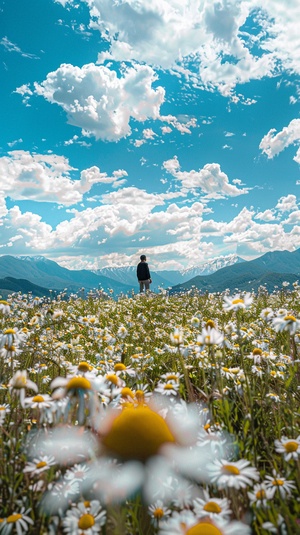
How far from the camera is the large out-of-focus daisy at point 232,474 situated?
1729 mm

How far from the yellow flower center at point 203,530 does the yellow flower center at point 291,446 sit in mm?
893

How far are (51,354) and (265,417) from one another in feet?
12.6

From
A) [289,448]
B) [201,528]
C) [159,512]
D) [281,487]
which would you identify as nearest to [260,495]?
[281,487]

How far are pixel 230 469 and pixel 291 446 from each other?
48 centimetres

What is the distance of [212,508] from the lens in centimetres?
162

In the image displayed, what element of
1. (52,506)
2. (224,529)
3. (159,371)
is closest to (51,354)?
(159,371)

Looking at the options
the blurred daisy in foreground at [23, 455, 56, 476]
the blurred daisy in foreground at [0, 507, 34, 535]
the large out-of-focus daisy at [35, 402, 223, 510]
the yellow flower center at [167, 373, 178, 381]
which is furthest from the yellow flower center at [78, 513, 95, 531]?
the yellow flower center at [167, 373, 178, 381]

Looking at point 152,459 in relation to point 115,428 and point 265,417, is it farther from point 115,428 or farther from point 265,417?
point 265,417

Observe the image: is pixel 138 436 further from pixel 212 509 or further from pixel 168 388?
pixel 168 388

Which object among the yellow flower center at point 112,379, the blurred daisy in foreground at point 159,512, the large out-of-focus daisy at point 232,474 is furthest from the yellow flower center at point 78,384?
the large out-of-focus daisy at point 232,474

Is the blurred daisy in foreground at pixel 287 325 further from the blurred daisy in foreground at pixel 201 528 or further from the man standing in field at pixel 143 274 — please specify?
the man standing in field at pixel 143 274

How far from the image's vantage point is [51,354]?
5.84 metres

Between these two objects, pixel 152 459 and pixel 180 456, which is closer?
pixel 152 459

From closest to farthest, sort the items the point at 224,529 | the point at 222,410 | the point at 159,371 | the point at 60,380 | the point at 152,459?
the point at 224,529 < the point at 152,459 < the point at 60,380 < the point at 222,410 < the point at 159,371
